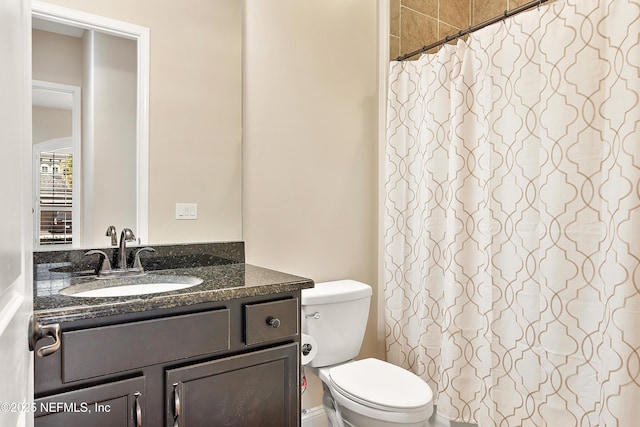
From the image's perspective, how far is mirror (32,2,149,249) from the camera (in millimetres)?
1428

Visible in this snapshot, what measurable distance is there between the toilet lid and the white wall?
16.0 inches

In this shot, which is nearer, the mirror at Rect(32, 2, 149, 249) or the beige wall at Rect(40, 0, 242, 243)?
the mirror at Rect(32, 2, 149, 249)

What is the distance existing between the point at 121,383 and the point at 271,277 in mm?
564

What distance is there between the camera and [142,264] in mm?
1600

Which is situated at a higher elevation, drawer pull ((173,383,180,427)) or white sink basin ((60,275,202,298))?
white sink basin ((60,275,202,298))

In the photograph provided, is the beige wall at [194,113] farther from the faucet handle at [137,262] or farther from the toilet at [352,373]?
the toilet at [352,373]

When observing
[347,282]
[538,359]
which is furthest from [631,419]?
[347,282]

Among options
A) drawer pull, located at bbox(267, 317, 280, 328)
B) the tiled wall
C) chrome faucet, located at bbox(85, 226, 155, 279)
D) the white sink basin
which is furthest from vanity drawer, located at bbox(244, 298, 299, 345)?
the tiled wall

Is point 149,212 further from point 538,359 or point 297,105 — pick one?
point 538,359

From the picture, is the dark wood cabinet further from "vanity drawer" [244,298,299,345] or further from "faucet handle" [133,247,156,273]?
"faucet handle" [133,247,156,273]

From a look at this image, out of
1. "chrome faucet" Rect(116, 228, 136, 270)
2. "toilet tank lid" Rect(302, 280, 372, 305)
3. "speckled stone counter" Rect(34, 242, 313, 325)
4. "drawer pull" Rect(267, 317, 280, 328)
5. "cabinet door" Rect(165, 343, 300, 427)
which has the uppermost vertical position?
"chrome faucet" Rect(116, 228, 136, 270)

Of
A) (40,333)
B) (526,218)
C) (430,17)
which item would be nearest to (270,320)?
(40,333)

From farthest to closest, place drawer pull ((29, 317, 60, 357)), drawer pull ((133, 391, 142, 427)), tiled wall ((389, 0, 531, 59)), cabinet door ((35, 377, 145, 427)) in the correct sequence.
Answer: tiled wall ((389, 0, 531, 59)), drawer pull ((133, 391, 142, 427)), cabinet door ((35, 377, 145, 427)), drawer pull ((29, 317, 60, 357))

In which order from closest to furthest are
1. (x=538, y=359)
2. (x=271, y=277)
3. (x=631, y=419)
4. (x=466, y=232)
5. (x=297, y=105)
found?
(x=631, y=419)
(x=271, y=277)
(x=538, y=359)
(x=466, y=232)
(x=297, y=105)
